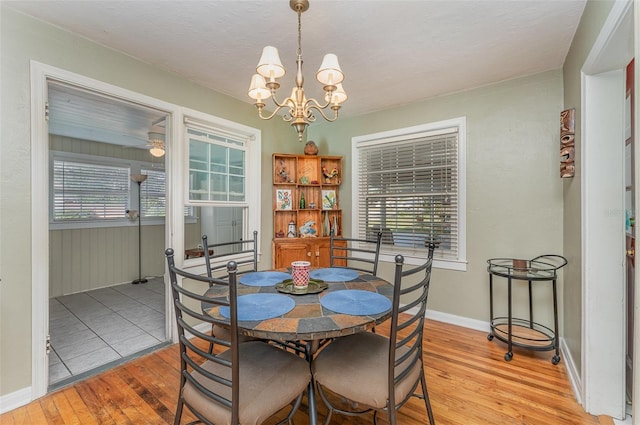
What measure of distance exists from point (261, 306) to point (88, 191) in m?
4.48

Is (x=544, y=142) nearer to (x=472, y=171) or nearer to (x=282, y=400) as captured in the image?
(x=472, y=171)

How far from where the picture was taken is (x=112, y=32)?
2035mm

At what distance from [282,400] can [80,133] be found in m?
4.72

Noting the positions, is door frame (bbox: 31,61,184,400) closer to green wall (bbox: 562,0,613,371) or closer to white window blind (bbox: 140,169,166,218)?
white window blind (bbox: 140,169,166,218)

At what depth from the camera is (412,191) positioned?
3379 mm

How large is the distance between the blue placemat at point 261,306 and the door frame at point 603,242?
1802 millimetres

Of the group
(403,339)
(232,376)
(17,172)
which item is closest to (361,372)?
(403,339)

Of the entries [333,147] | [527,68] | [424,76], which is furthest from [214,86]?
[527,68]

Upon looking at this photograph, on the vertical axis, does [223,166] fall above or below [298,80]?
below

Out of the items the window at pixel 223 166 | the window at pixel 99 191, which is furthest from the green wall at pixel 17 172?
the window at pixel 99 191

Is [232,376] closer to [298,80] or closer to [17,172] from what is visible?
[298,80]

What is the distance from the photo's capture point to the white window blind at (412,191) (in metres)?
3.13

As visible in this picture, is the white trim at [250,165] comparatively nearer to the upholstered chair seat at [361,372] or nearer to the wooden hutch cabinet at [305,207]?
the wooden hutch cabinet at [305,207]

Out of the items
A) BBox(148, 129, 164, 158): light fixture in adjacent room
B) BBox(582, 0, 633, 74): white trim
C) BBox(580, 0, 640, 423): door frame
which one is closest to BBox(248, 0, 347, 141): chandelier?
BBox(582, 0, 633, 74): white trim
